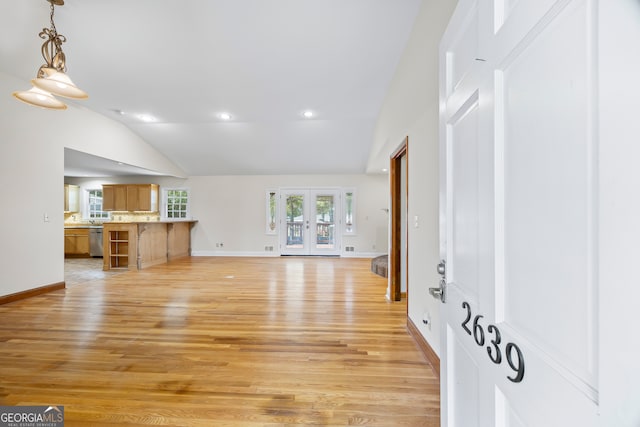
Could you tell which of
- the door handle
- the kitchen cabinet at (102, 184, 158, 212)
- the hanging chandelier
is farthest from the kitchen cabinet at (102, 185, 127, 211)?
the door handle

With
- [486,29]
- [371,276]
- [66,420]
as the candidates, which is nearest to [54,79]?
[66,420]

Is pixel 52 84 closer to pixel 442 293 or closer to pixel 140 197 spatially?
pixel 442 293

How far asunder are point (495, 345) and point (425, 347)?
1820 mm

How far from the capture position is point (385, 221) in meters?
7.76

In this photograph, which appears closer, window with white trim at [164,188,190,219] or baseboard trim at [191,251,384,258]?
baseboard trim at [191,251,384,258]

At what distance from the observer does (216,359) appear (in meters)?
2.23

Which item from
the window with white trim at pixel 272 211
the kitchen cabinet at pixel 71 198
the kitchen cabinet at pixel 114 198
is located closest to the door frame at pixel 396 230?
the window with white trim at pixel 272 211

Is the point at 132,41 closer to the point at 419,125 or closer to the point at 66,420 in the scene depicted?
the point at 419,125

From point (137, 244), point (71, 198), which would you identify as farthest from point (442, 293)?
point (71, 198)

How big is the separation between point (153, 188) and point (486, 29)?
8.79 m

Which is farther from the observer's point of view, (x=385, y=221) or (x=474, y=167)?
(x=385, y=221)

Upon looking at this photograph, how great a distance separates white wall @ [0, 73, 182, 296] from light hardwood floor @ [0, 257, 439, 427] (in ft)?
1.58

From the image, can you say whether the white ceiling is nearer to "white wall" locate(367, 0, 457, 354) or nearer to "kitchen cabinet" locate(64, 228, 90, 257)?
"white wall" locate(367, 0, 457, 354)

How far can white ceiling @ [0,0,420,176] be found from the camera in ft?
8.40
